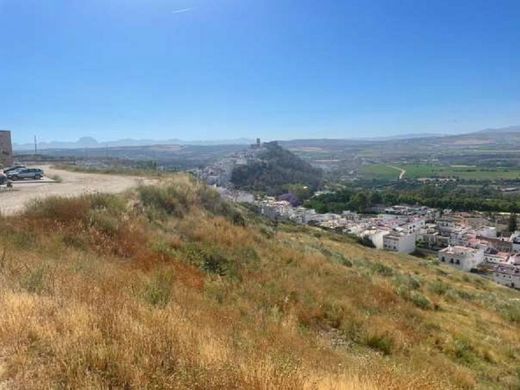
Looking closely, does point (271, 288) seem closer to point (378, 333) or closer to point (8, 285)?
point (378, 333)

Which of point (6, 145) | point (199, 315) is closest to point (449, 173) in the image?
point (6, 145)

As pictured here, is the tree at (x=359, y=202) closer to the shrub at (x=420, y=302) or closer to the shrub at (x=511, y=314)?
the shrub at (x=511, y=314)

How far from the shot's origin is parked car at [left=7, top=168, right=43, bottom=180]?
905 inches

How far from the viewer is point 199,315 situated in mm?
5082

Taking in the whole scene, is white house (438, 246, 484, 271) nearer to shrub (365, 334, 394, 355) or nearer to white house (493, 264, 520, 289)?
white house (493, 264, 520, 289)

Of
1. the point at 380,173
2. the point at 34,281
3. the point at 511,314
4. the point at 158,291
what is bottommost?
the point at 380,173

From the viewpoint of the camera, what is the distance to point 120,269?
6.93 meters

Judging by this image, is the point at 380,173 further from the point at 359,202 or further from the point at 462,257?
the point at 462,257

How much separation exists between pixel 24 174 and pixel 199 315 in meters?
21.6

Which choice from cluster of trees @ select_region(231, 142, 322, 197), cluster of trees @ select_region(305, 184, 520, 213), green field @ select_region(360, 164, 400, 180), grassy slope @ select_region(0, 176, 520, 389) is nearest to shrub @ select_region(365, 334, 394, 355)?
grassy slope @ select_region(0, 176, 520, 389)

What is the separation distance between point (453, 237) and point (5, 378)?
232ft

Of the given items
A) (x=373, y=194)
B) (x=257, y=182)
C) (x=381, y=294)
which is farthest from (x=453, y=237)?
(x=381, y=294)

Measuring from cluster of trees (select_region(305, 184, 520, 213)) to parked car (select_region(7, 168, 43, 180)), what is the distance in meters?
70.5

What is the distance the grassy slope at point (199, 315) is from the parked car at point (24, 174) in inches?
460
